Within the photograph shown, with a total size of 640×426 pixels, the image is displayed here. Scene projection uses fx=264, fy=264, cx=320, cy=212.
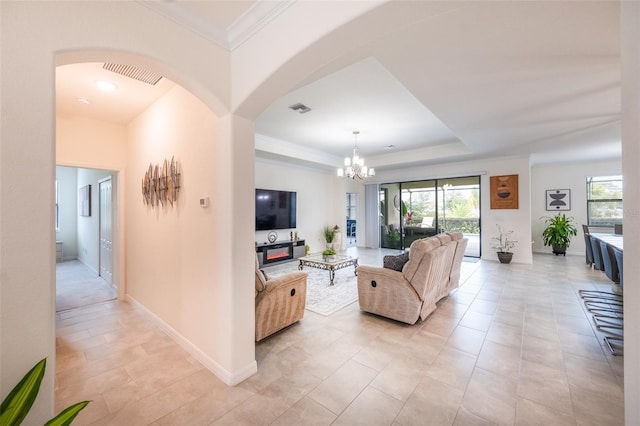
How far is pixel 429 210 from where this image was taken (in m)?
8.27

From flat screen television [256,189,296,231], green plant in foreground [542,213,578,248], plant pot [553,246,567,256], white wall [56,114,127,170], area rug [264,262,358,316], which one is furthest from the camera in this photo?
plant pot [553,246,567,256]

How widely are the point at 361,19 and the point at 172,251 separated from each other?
2.77 metres

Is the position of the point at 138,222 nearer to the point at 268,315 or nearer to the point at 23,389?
the point at 268,315

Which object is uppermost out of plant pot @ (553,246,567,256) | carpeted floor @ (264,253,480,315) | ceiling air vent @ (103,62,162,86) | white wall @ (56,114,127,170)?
ceiling air vent @ (103,62,162,86)

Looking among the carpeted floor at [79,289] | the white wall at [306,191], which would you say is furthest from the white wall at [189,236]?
the white wall at [306,191]

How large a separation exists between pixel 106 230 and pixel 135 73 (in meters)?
3.71

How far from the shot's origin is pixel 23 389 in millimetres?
1112

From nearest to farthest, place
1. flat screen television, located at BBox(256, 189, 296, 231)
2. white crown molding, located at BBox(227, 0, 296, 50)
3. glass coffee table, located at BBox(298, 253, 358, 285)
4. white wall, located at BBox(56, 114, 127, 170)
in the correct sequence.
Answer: white crown molding, located at BBox(227, 0, 296, 50)
white wall, located at BBox(56, 114, 127, 170)
glass coffee table, located at BBox(298, 253, 358, 285)
flat screen television, located at BBox(256, 189, 296, 231)

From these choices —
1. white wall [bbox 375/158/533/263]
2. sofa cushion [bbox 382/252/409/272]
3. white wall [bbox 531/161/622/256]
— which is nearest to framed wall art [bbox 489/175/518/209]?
white wall [bbox 375/158/533/263]

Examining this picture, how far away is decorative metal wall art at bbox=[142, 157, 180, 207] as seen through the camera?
2.81 meters

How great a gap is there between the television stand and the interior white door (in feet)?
9.03

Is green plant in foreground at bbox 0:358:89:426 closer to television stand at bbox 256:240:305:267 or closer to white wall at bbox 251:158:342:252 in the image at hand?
television stand at bbox 256:240:305:267

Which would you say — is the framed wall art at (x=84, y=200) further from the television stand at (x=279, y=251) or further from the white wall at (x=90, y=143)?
the television stand at (x=279, y=251)

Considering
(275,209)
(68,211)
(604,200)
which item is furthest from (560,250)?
(68,211)
